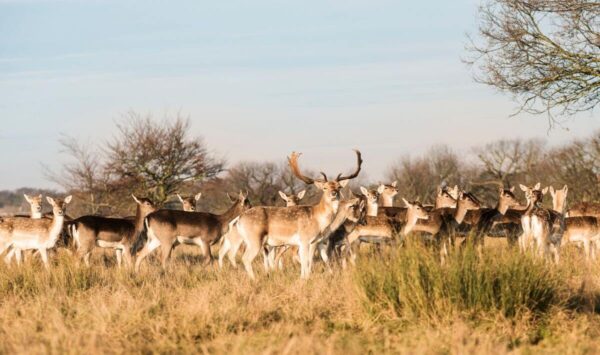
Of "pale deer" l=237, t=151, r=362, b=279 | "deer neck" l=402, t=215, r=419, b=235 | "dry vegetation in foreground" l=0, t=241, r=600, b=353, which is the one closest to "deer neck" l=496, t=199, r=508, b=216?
"deer neck" l=402, t=215, r=419, b=235

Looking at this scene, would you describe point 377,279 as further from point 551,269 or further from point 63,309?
point 63,309

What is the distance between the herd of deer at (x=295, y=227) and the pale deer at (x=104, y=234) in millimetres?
18

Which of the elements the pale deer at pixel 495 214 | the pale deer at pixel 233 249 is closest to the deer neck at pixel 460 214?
the pale deer at pixel 495 214

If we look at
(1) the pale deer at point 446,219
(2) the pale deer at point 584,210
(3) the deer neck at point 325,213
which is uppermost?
(3) the deer neck at point 325,213

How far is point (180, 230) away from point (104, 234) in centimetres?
147

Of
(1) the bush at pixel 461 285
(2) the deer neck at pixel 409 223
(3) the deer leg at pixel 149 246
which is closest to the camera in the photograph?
(1) the bush at pixel 461 285

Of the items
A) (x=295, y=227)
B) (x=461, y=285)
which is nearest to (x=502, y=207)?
(x=295, y=227)

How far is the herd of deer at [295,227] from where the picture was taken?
13000 mm

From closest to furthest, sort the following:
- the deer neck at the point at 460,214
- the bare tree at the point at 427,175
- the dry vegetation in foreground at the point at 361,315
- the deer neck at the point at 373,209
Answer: the dry vegetation in foreground at the point at 361,315
the deer neck at the point at 460,214
the deer neck at the point at 373,209
the bare tree at the point at 427,175

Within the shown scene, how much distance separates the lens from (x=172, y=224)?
14.7 meters

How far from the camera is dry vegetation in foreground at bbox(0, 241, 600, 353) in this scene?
7.09 m

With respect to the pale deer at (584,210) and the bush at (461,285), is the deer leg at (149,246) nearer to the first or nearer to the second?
the bush at (461,285)

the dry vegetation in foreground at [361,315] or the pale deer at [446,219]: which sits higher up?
the pale deer at [446,219]

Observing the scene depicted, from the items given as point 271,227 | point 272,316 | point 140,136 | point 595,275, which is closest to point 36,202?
point 271,227
